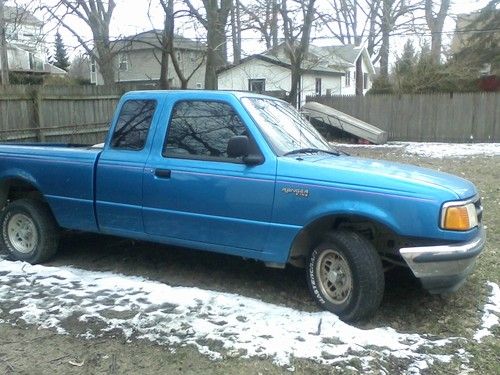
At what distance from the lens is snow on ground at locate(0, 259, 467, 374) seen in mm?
3764

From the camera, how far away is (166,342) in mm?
3920

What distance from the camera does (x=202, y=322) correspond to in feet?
13.9

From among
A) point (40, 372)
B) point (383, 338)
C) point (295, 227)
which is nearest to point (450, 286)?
point (383, 338)

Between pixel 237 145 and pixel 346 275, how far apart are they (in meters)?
1.39

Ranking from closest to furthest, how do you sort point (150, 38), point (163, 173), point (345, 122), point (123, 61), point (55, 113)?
1. point (163, 173)
2. point (55, 113)
3. point (345, 122)
4. point (150, 38)
5. point (123, 61)

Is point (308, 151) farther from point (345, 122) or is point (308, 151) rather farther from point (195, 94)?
point (345, 122)

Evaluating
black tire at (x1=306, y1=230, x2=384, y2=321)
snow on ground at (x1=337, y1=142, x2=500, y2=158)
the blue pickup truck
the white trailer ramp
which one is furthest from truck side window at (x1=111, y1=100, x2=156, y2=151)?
the white trailer ramp

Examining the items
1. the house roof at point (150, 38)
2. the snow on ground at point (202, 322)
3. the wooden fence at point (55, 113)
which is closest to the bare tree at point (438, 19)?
the house roof at point (150, 38)

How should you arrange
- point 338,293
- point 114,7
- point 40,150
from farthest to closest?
point 114,7
point 40,150
point 338,293

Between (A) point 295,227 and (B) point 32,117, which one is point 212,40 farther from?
(A) point 295,227

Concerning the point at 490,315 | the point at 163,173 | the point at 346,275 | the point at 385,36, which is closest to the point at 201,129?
the point at 163,173

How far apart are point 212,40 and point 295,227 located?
36.3 feet

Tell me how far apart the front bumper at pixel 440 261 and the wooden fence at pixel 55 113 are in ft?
34.6

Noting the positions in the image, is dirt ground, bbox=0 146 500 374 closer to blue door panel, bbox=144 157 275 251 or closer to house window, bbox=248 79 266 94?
blue door panel, bbox=144 157 275 251
